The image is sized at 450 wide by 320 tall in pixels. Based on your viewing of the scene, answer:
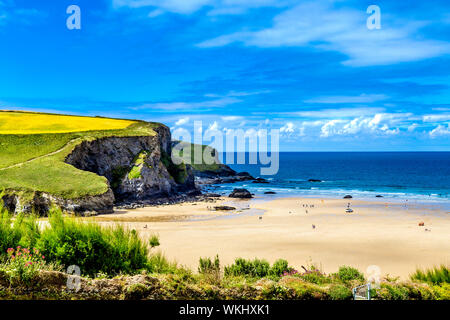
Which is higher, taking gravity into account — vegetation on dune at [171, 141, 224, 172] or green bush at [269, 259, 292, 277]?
vegetation on dune at [171, 141, 224, 172]

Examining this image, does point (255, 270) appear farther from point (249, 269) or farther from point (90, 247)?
point (90, 247)

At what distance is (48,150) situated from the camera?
62500 millimetres

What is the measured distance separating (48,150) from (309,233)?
48.2 m

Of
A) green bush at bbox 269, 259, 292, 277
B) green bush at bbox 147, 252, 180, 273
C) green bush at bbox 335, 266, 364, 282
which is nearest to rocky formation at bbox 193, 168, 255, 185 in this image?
green bush at bbox 269, 259, 292, 277

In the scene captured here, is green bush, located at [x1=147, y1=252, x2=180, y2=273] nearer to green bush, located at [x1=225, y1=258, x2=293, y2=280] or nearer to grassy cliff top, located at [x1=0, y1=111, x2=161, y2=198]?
green bush, located at [x1=225, y1=258, x2=293, y2=280]

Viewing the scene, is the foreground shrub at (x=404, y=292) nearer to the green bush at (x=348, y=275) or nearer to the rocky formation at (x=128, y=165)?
the green bush at (x=348, y=275)

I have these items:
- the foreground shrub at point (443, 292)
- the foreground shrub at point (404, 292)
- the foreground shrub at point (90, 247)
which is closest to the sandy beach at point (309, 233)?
the foreground shrub at point (90, 247)

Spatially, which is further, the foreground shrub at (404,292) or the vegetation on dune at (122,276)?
the foreground shrub at (404,292)

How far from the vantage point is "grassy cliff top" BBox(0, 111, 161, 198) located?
161 ft

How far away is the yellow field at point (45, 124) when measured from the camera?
75.1 metres

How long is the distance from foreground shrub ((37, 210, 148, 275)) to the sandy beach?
2145 mm

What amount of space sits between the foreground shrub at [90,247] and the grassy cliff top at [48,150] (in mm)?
31659

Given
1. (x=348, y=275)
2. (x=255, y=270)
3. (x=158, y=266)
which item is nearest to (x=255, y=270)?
(x=255, y=270)

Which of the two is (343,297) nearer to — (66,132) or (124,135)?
(124,135)
